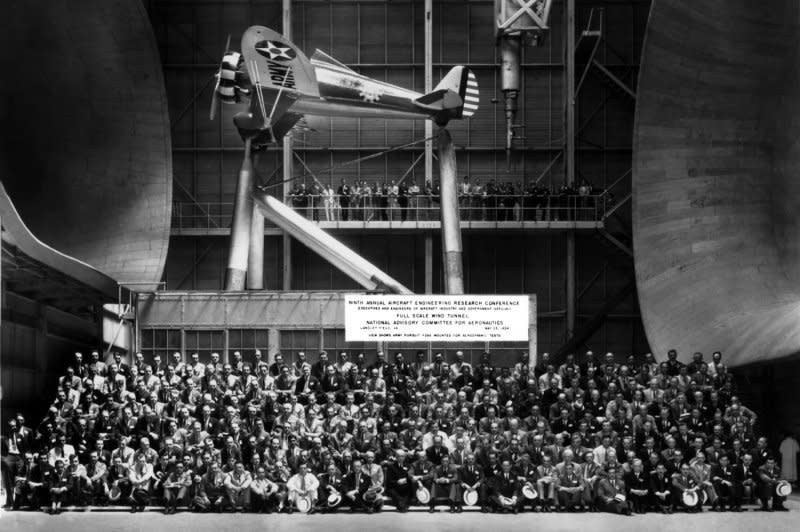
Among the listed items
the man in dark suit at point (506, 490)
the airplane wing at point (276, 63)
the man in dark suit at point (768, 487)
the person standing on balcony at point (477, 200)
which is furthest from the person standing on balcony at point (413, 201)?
the man in dark suit at point (768, 487)

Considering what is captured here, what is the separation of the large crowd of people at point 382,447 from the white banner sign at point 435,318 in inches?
153

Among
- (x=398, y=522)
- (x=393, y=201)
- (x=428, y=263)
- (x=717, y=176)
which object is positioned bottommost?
(x=398, y=522)

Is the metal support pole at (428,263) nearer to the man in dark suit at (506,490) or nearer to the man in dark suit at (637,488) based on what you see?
the man in dark suit at (506,490)

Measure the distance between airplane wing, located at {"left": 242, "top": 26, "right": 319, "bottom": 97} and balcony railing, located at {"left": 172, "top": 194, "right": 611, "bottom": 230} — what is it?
28.0ft

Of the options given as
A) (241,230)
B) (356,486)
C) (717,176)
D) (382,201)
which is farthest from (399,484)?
(382,201)

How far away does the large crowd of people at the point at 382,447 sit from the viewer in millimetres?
24984

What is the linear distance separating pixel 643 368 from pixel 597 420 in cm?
286

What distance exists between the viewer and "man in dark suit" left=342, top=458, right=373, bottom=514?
81.8 ft

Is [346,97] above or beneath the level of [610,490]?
above

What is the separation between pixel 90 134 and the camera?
3478 cm

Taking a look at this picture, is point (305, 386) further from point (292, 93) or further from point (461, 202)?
point (461, 202)

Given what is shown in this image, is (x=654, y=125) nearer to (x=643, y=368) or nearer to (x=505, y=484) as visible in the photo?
(x=643, y=368)

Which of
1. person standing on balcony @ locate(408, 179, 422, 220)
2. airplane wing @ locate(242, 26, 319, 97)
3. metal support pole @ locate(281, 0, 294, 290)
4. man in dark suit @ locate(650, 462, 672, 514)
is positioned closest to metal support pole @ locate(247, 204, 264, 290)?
airplane wing @ locate(242, 26, 319, 97)

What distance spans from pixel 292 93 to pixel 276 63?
965 millimetres
